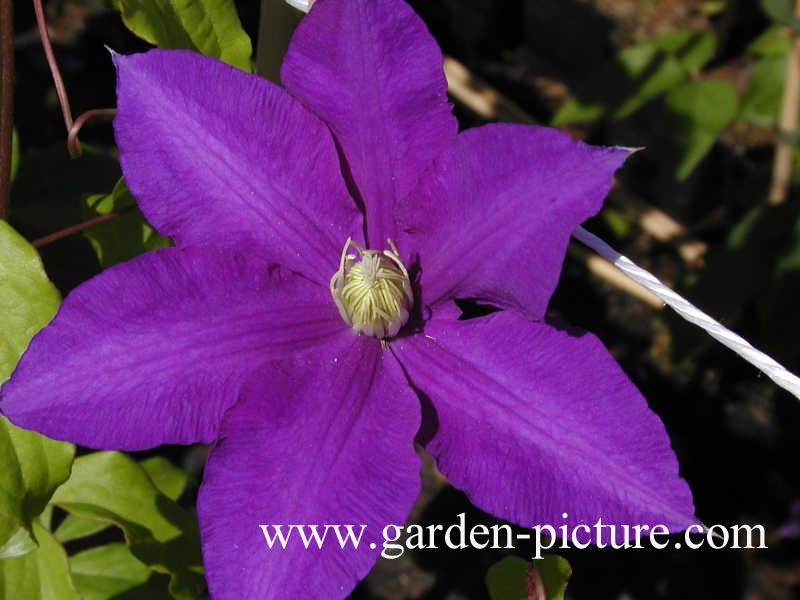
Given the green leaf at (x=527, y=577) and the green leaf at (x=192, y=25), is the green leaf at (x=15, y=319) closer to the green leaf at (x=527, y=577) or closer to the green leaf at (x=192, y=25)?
the green leaf at (x=192, y=25)

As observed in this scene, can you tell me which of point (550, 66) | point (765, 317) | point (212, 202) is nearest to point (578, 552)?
point (765, 317)

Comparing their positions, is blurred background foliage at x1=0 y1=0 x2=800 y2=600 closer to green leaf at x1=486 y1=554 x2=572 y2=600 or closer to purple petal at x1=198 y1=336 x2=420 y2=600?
green leaf at x1=486 y1=554 x2=572 y2=600

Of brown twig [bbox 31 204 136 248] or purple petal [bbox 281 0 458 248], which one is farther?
brown twig [bbox 31 204 136 248]

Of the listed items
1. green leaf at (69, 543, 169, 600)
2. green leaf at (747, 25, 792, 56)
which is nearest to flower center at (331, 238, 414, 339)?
green leaf at (69, 543, 169, 600)

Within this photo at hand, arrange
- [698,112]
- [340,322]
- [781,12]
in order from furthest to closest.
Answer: [698,112], [781,12], [340,322]

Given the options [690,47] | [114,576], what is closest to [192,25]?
[114,576]

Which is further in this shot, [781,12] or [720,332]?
[781,12]

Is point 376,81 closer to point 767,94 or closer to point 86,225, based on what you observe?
point 86,225
